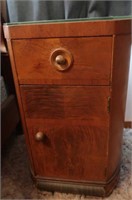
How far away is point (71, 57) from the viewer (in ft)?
1.95

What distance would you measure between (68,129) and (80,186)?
0.29 meters

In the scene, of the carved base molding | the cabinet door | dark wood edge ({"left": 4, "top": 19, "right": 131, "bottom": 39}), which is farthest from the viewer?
the carved base molding

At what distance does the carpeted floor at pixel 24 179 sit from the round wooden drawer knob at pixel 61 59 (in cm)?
57

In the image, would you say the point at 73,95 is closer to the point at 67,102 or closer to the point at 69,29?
Result: the point at 67,102

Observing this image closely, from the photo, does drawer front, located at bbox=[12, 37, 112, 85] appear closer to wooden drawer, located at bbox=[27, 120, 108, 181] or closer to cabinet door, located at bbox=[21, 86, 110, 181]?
cabinet door, located at bbox=[21, 86, 110, 181]

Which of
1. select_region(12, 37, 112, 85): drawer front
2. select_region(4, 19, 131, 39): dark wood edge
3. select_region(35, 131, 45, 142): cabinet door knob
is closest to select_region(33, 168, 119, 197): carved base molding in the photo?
select_region(35, 131, 45, 142): cabinet door knob

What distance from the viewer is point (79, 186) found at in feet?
2.72

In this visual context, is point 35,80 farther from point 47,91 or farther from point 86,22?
point 86,22

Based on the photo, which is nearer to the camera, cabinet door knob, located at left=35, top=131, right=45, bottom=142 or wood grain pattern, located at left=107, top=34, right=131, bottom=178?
wood grain pattern, located at left=107, top=34, right=131, bottom=178

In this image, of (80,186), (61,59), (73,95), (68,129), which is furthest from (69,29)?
(80,186)

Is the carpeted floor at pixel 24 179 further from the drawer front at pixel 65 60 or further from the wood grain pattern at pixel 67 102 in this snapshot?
the drawer front at pixel 65 60

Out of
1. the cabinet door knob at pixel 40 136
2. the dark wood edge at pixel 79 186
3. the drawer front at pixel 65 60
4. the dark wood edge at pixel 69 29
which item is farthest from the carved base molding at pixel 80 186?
the dark wood edge at pixel 69 29

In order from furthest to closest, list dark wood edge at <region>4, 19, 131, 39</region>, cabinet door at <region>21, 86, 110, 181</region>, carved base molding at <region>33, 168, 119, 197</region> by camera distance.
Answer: carved base molding at <region>33, 168, 119, 197</region>
cabinet door at <region>21, 86, 110, 181</region>
dark wood edge at <region>4, 19, 131, 39</region>

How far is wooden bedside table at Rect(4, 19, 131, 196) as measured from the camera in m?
0.58
